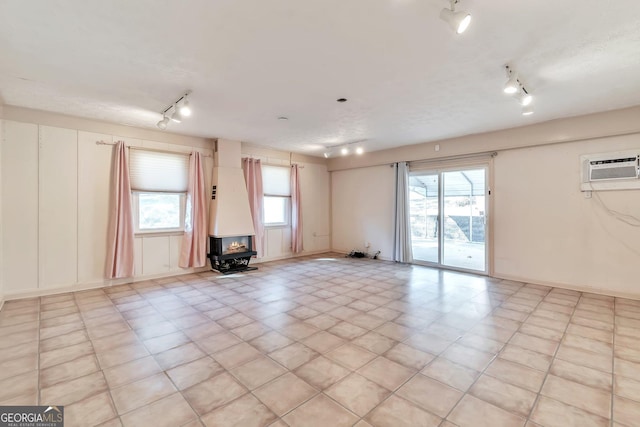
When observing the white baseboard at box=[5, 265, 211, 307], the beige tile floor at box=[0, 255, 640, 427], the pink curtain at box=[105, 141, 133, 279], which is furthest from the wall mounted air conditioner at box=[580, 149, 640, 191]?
the pink curtain at box=[105, 141, 133, 279]

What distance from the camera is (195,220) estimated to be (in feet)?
17.7

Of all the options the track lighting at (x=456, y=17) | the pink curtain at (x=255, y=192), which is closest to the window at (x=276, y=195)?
the pink curtain at (x=255, y=192)

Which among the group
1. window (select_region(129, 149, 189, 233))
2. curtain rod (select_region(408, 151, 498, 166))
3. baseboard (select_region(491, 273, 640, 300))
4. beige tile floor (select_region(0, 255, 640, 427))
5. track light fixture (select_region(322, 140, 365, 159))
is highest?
track light fixture (select_region(322, 140, 365, 159))

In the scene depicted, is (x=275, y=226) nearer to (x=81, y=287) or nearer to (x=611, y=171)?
(x=81, y=287)

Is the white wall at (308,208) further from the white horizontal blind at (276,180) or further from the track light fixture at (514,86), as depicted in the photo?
the track light fixture at (514,86)

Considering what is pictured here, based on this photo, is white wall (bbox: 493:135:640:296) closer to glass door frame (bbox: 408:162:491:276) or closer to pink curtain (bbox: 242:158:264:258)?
glass door frame (bbox: 408:162:491:276)

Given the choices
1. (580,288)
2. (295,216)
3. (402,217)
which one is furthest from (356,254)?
(580,288)

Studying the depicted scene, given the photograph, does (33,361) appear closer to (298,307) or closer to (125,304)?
(125,304)

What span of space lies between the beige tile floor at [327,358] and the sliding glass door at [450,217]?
4.97ft

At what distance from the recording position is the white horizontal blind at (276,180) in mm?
6758

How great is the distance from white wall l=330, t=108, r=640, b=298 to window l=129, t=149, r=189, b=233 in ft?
17.2

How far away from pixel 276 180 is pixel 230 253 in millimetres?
2180

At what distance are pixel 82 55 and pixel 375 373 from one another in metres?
3.73

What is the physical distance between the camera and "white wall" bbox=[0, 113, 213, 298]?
12.8 ft
